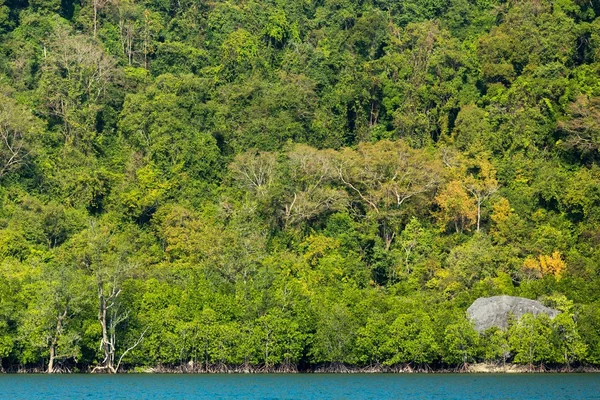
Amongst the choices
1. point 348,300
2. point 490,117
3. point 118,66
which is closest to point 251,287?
point 348,300

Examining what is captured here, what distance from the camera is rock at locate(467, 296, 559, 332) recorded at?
56406mm

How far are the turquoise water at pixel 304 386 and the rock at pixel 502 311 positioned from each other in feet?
10.7

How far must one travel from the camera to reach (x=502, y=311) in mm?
56594

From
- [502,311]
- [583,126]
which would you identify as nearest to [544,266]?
[502,311]

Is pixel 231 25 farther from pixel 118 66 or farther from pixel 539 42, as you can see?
pixel 539 42

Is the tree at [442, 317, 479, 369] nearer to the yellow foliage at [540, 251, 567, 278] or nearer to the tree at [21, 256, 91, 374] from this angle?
the yellow foliage at [540, 251, 567, 278]

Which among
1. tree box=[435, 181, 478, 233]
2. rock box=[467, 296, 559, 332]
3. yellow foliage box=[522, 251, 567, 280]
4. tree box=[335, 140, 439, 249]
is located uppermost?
tree box=[335, 140, 439, 249]

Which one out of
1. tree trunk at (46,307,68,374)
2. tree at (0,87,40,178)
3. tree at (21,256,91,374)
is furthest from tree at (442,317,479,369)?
tree at (0,87,40,178)

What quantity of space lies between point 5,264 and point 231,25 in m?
33.3

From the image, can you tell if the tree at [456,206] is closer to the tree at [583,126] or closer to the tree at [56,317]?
the tree at [583,126]

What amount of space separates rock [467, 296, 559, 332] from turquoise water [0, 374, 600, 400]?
3274 millimetres

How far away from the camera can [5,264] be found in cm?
6116

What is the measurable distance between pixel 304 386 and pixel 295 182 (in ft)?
76.0

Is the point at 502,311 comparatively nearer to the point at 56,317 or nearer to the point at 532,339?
the point at 532,339
